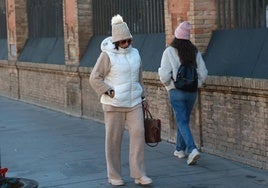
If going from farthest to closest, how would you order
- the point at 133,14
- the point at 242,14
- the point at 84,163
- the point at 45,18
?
the point at 45,18, the point at 133,14, the point at 242,14, the point at 84,163

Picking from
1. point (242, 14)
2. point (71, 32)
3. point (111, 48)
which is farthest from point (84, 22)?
point (111, 48)

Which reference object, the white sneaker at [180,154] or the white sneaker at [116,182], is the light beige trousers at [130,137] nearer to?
the white sneaker at [116,182]

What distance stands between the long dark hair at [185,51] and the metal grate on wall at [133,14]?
3099mm

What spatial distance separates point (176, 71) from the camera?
8.37 m

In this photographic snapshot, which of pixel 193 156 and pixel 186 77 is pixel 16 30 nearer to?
pixel 186 77

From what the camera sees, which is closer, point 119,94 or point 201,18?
point 119,94

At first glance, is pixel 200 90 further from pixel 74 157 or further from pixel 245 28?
pixel 74 157

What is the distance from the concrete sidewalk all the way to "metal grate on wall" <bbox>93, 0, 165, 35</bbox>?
2.12 meters

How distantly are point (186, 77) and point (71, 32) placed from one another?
7.01 m

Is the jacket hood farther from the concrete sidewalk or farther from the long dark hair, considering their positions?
Result: the concrete sidewalk

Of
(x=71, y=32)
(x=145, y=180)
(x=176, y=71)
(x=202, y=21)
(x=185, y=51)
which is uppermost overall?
(x=202, y=21)

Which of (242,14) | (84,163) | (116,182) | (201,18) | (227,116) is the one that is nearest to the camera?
(116,182)

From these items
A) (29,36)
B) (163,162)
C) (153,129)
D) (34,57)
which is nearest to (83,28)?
(34,57)

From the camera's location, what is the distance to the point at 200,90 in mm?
9328
